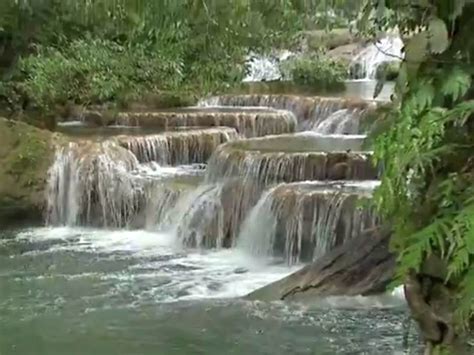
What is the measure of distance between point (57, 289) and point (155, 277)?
0.89 m

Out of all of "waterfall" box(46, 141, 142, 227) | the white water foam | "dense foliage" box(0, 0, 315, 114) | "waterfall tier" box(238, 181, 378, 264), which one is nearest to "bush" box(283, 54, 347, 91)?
"waterfall" box(46, 141, 142, 227)

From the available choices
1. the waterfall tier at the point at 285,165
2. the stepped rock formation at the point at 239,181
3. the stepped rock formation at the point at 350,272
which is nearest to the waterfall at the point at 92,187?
the stepped rock formation at the point at 239,181

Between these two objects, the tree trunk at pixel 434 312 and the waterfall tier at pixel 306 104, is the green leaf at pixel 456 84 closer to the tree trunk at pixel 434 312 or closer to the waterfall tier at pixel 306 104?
the tree trunk at pixel 434 312

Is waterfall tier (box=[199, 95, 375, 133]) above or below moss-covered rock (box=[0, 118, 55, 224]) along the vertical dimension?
above

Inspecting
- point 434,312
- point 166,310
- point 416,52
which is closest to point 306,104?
point 166,310

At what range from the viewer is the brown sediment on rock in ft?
38.4

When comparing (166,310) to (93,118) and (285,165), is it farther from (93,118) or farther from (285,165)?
(93,118)

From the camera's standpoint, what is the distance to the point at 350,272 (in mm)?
6578

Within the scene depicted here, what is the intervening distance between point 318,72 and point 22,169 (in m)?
4.50

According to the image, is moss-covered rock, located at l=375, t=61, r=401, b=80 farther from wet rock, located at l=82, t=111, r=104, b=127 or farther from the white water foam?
wet rock, located at l=82, t=111, r=104, b=127

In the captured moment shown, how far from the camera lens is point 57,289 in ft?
25.4

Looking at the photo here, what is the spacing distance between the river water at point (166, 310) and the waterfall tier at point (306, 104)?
4.33 m

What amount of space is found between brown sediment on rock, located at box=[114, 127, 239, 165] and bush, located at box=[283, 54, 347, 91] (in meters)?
1.27

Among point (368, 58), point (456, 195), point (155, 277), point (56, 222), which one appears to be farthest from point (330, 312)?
point (368, 58)
